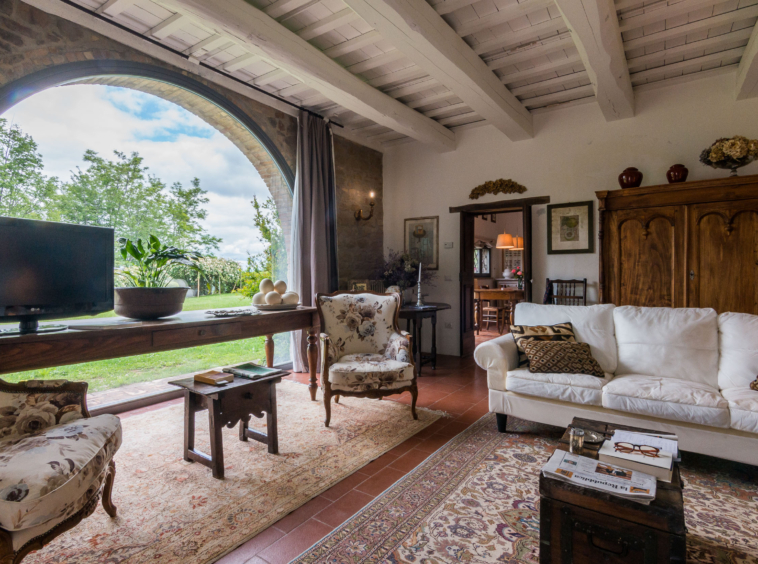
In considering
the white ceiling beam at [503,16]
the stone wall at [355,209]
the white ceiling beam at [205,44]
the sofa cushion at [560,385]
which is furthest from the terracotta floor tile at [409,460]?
the white ceiling beam at [205,44]

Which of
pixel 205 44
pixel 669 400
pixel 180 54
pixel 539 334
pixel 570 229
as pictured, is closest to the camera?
pixel 669 400

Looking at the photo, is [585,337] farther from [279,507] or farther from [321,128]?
[321,128]

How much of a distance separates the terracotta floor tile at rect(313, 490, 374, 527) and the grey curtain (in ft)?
8.14

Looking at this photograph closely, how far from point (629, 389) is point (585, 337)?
0.64m

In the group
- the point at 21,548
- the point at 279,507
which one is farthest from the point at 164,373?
the point at 21,548

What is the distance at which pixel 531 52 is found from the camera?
3494 millimetres

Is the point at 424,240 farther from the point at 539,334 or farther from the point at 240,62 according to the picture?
the point at 240,62

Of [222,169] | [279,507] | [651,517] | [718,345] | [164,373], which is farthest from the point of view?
[222,169]

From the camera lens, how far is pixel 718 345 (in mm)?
2652

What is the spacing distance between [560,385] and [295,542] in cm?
177

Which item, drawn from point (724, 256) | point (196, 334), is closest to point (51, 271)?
point (196, 334)

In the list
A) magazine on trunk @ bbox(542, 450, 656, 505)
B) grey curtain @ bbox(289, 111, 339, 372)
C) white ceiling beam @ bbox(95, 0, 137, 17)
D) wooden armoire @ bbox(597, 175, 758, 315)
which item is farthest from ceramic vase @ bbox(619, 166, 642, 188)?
white ceiling beam @ bbox(95, 0, 137, 17)

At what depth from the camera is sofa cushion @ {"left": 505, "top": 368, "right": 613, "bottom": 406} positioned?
2.49 meters

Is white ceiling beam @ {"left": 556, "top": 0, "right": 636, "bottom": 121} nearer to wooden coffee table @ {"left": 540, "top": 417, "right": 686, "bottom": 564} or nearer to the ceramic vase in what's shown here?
the ceramic vase
